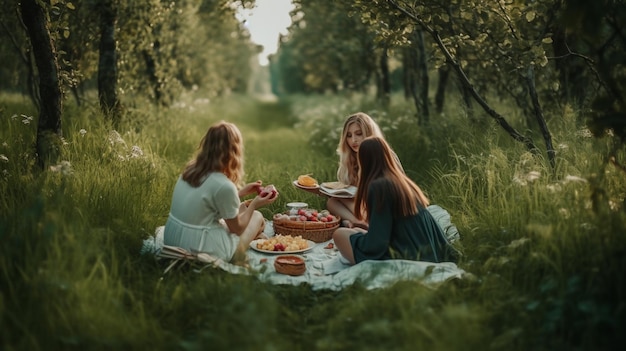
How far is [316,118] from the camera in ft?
49.3

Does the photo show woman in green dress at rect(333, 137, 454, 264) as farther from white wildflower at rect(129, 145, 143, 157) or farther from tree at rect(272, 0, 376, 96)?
tree at rect(272, 0, 376, 96)

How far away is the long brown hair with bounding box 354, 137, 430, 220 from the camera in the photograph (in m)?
4.46

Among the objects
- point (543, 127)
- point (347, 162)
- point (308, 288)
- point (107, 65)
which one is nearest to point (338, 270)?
point (308, 288)

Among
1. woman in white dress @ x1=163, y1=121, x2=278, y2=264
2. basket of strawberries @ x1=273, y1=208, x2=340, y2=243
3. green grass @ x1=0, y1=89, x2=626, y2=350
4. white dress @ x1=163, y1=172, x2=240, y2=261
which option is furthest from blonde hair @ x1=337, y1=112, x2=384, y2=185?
white dress @ x1=163, y1=172, x2=240, y2=261

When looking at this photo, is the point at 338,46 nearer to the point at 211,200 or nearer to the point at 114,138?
the point at 114,138

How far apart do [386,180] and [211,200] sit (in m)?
1.59

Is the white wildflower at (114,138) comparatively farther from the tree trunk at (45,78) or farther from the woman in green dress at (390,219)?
the woman in green dress at (390,219)

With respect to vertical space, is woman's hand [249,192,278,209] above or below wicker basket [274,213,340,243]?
above

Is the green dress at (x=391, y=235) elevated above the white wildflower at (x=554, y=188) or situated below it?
below

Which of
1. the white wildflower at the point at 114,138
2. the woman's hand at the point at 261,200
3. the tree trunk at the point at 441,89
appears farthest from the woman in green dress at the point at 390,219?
the tree trunk at the point at 441,89

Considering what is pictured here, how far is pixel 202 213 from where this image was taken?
4.66 metres

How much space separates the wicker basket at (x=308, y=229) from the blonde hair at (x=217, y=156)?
1.20m

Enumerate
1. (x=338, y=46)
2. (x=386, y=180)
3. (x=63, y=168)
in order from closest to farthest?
(x=386, y=180)
(x=63, y=168)
(x=338, y=46)

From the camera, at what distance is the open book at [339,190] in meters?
6.18
